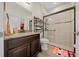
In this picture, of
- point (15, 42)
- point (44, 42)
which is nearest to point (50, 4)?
point (44, 42)

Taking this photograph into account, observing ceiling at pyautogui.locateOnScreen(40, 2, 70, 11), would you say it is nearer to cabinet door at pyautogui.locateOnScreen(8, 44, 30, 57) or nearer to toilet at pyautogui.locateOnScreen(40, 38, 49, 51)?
toilet at pyautogui.locateOnScreen(40, 38, 49, 51)

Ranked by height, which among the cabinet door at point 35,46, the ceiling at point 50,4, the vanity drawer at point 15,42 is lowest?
the cabinet door at point 35,46

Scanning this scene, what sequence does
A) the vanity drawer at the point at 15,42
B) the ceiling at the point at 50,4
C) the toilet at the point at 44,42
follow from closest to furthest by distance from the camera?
the vanity drawer at the point at 15,42 < the ceiling at the point at 50,4 < the toilet at the point at 44,42

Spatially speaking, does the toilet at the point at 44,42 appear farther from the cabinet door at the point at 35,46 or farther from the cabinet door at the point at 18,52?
the cabinet door at the point at 18,52

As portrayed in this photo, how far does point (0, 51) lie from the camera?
0.96m

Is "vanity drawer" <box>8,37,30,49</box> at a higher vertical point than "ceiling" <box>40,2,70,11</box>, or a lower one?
lower

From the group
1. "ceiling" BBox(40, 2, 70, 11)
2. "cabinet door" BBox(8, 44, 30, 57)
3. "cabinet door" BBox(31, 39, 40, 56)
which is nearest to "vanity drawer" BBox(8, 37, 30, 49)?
"cabinet door" BBox(8, 44, 30, 57)

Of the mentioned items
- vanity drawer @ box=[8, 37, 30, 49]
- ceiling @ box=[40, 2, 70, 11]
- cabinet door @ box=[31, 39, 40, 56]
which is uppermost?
ceiling @ box=[40, 2, 70, 11]

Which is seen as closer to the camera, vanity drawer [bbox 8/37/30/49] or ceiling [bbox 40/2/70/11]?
vanity drawer [bbox 8/37/30/49]

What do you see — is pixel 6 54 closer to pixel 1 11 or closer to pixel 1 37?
pixel 1 37

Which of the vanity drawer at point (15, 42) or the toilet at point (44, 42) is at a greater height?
the vanity drawer at point (15, 42)

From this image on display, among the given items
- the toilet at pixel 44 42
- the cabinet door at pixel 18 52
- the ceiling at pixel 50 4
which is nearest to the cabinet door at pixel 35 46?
the toilet at pixel 44 42

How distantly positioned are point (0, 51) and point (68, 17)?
1160mm

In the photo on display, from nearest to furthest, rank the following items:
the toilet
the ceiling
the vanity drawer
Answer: the vanity drawer < the ceiling < the toilet
